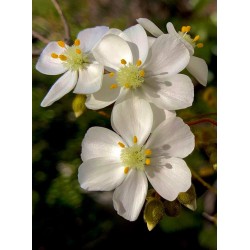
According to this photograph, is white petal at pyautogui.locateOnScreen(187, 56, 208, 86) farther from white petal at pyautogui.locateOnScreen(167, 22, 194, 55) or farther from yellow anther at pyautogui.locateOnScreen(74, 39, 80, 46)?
yellow anther at pyautogui.locateOnScreen(74, 39, 80, 46)

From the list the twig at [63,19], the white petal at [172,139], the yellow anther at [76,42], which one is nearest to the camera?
the white petal at [172,139]

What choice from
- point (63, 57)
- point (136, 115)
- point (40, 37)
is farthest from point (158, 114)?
point (40, 37)

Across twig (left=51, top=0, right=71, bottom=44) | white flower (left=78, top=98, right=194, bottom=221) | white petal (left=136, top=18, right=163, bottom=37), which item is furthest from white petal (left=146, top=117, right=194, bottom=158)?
twig (left=51, top=0, right=71, bottom=44)

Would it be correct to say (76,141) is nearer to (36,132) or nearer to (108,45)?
(36,132)

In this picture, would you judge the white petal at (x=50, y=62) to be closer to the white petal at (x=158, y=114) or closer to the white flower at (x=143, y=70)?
the white flower at (x=143, y=70)

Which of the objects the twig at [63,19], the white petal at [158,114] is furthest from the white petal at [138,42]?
the twig at [63,19]
